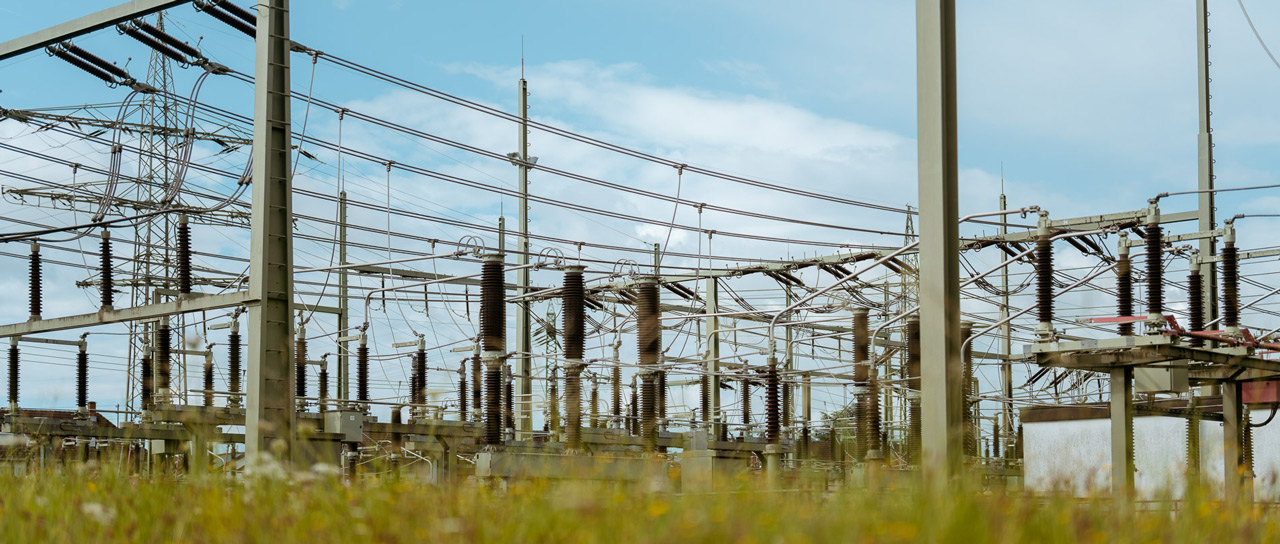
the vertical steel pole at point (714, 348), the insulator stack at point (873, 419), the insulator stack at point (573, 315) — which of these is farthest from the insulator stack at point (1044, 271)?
the vertical steel pole at point (714, 348)

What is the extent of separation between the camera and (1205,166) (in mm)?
15633

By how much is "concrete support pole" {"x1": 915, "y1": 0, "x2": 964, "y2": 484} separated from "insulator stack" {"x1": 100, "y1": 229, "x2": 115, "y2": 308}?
6919mm

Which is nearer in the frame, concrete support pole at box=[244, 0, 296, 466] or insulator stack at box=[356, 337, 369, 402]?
concrete support pole at box=[244, 0, 296, 466]

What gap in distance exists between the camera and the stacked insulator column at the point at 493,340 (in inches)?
468

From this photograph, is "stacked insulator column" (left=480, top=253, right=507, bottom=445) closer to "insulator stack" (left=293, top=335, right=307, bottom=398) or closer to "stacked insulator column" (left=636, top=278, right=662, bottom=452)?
"stacked insulator column" (left=636, top=278, right=662, bottom=452)

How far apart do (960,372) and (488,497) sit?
244 centimetres

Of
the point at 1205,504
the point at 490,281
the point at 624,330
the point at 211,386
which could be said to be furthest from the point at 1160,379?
the point at 211,386

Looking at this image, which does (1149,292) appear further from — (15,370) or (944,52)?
(15,370)

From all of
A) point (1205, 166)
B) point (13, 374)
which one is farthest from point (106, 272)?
point (1205, 166)

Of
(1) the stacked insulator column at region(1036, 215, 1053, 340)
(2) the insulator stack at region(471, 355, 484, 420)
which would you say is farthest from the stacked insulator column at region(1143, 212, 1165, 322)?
(2) the insulator stack at region(471, 355, 484, 420)

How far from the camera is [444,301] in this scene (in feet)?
57.0

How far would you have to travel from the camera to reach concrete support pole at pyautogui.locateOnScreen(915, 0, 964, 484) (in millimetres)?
5875

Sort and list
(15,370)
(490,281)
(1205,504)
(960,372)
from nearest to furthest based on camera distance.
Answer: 1. (1205,504)
2. (960,372)
3. (490,281)
4. (15,370)

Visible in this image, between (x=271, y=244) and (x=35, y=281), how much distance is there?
5.27 metres
